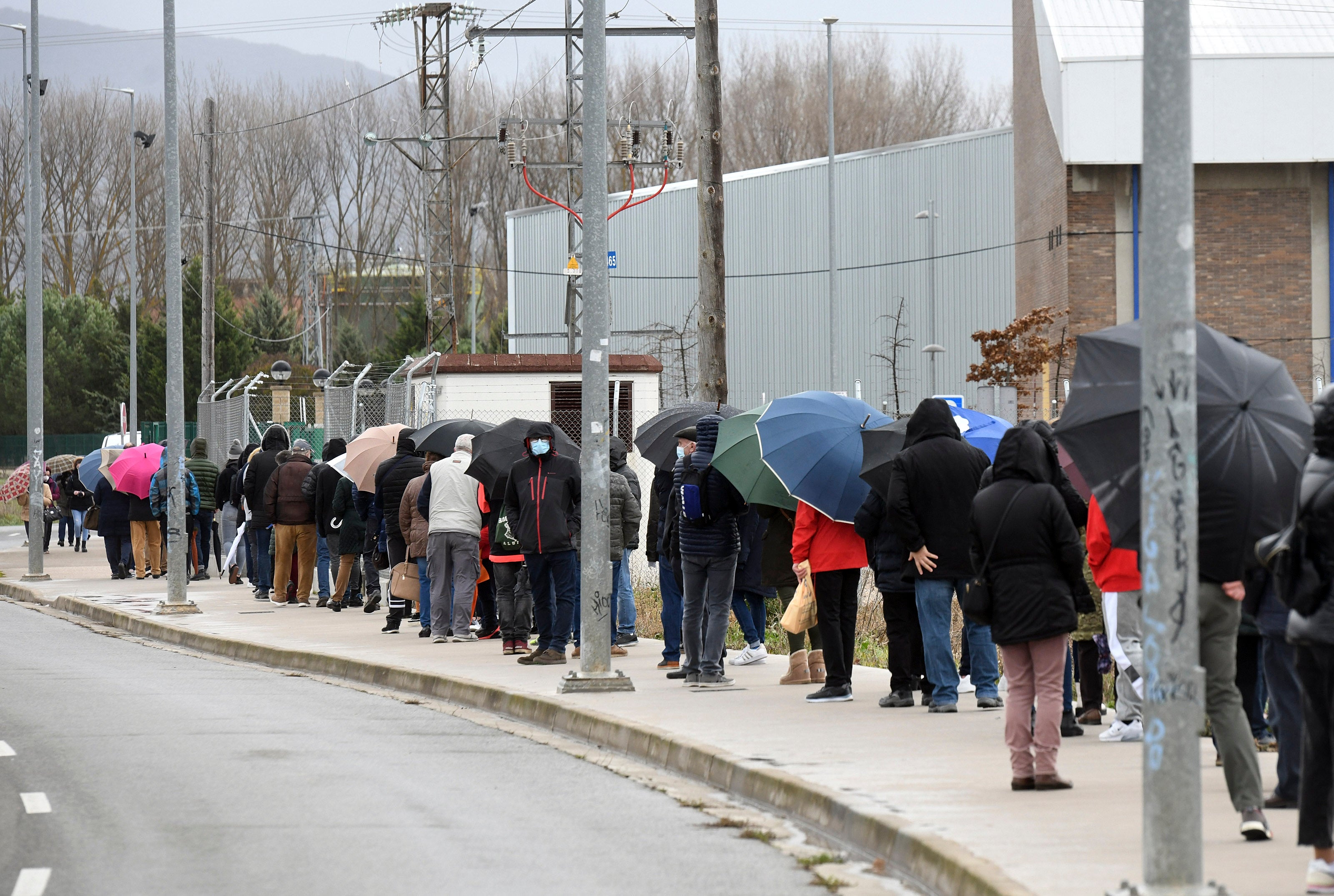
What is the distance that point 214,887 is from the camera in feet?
22.9

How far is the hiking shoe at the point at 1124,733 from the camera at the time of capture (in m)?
10.2

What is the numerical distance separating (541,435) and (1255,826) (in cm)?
795

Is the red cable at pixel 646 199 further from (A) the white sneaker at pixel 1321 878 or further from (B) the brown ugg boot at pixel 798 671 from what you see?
(A) the white sneaker at pixel 1321 878

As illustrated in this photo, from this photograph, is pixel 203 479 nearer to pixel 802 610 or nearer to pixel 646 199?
pixel 802 610

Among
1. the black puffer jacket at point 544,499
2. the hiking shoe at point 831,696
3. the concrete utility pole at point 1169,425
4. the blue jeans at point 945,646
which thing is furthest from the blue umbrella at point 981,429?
the concrete utility pole at point 1169,425

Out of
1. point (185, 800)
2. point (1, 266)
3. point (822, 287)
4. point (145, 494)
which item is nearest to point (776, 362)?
point (822, 287)

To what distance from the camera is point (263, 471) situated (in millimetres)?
21703

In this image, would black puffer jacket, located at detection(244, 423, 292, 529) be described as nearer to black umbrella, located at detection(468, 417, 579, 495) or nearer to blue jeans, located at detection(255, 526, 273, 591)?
blue jeans, located at detection(255, 526, 273, 591)

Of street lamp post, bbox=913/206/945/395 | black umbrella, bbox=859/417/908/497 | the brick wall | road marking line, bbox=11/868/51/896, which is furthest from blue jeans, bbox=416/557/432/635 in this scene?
street lamp post, bbox=913/206/945/395

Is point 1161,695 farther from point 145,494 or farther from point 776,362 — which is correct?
point 776,362

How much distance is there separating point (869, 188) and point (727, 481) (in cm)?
3951

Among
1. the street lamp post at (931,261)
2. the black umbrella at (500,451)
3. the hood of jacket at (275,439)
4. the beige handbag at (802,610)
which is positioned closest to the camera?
the beige handbag at (802,610)

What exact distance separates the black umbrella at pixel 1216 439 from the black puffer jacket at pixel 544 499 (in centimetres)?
662

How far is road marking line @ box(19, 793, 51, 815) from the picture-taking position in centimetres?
852
